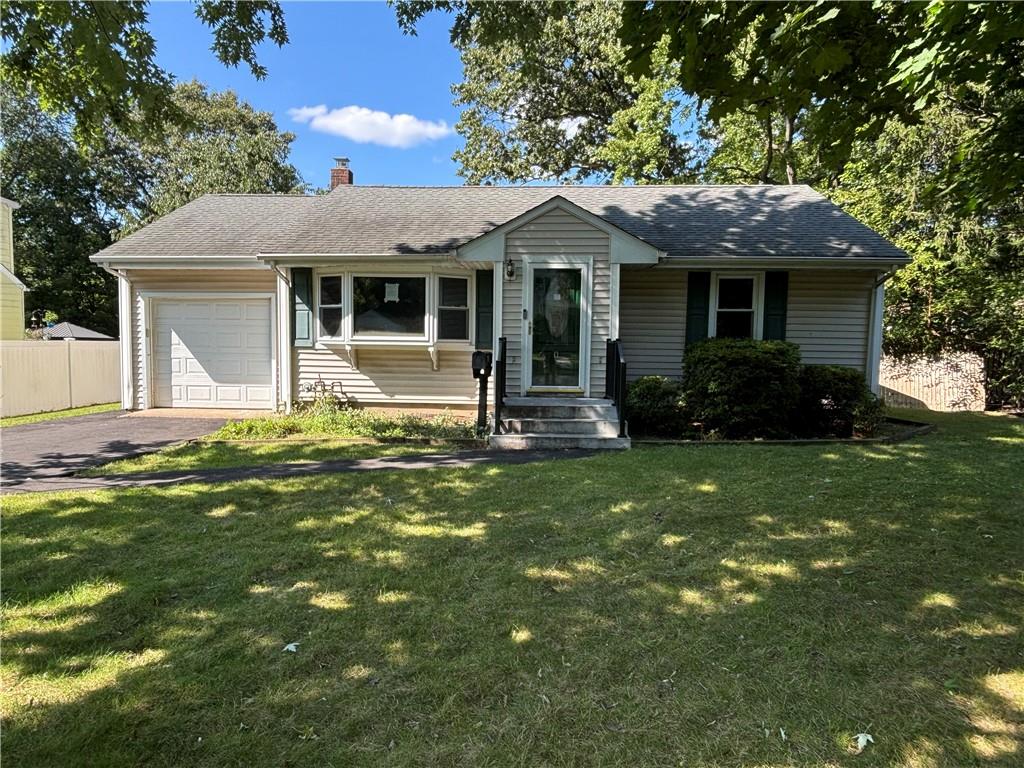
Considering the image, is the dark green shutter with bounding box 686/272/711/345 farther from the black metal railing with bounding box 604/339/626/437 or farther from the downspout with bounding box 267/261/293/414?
the downspout with bounding box 267/261/293/414

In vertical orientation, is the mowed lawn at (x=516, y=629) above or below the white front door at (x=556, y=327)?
below

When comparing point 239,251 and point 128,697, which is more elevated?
point 239,251

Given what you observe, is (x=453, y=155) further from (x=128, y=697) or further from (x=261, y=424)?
(x=128, y=697)

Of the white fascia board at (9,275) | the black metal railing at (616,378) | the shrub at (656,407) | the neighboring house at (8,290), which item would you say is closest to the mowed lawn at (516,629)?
the black metal railing at (616,378)

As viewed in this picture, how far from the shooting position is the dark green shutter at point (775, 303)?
984 cm

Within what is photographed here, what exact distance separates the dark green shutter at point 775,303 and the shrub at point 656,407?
8.15ft

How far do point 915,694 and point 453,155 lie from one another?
2459cm

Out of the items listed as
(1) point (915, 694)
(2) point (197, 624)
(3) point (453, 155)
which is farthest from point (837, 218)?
(3) point (453, 155)

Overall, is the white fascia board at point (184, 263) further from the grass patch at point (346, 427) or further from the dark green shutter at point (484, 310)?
the dark green shutter at point (484, 310)

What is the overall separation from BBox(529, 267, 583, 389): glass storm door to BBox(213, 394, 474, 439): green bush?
1582mm

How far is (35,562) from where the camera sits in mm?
3633

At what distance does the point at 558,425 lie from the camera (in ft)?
26.1

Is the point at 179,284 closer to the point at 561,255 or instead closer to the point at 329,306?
the point at 329,306

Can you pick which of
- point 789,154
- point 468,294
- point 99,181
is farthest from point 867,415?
point 99,181
